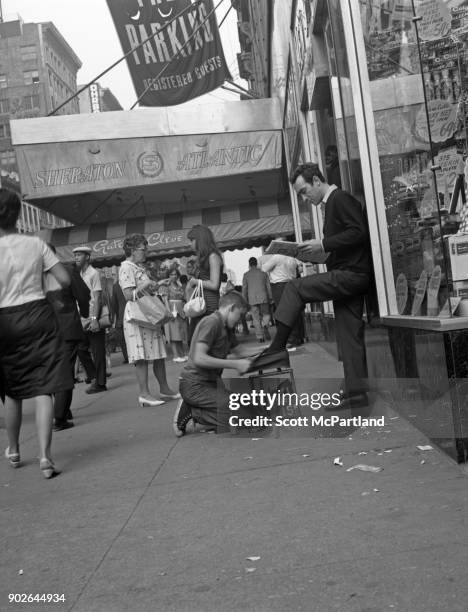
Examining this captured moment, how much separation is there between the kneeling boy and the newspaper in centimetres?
43

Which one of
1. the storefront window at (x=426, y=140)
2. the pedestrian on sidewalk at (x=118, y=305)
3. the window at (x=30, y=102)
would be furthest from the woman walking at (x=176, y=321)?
the window at (x=30, y=102)

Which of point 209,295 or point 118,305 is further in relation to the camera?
point 118,305

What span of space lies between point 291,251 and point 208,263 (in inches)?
63.3

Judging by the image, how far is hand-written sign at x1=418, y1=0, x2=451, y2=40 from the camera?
17.2 feet

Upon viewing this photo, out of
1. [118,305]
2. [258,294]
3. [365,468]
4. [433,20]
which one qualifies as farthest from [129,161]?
[365,468]

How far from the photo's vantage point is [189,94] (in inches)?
733

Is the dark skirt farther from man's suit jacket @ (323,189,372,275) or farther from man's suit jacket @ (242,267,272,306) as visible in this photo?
man's suit jacket @ (242,267,272,306)

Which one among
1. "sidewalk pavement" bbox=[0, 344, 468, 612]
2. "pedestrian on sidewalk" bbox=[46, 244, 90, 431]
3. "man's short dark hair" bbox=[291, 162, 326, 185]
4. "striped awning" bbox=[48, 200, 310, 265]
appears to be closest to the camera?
"sidewalk pavement" bbox=[0, 344, 468, 612]

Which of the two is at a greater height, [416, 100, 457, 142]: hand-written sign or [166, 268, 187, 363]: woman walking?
[416, 100, 457, 142]: hand-written sign

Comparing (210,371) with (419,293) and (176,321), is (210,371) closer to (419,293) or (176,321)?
(419,293)

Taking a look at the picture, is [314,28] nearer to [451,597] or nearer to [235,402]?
[235,402]

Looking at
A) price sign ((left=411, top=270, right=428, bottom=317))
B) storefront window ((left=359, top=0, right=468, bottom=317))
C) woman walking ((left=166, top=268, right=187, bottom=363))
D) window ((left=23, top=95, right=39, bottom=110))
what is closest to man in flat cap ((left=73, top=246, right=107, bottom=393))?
woman walking ((left=166, top=268, right=187, bottom=363))

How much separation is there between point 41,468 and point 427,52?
3.34m

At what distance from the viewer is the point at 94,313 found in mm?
10500
